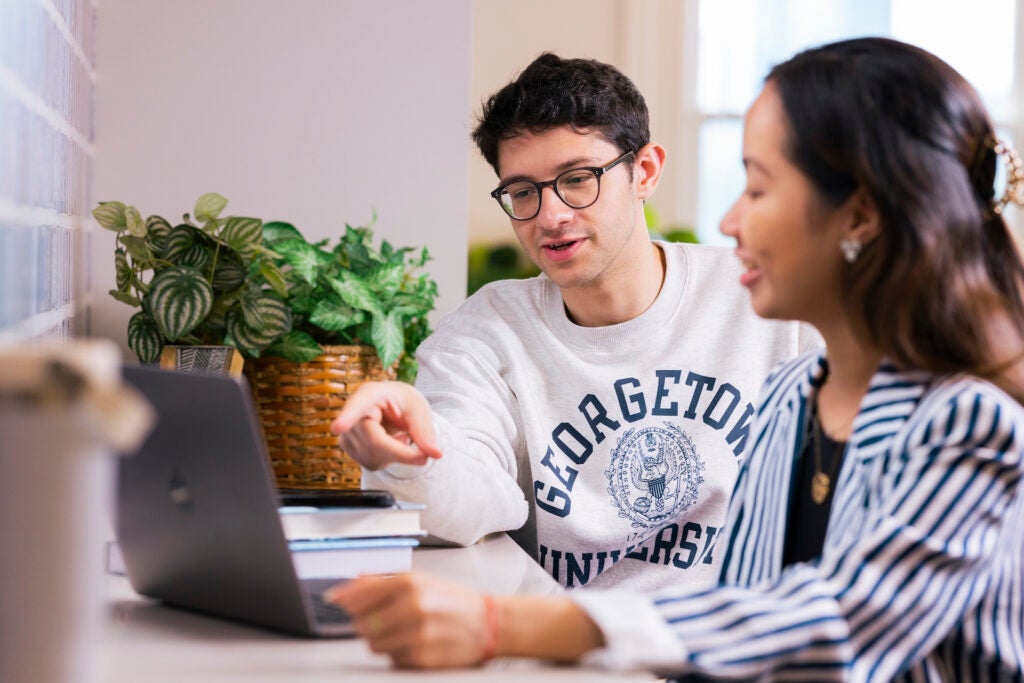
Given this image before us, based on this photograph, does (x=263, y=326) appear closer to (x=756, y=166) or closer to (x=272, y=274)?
(x=272, y=274)

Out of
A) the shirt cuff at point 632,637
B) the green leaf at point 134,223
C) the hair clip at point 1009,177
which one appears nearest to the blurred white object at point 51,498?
the shirt cuff at point 632,637

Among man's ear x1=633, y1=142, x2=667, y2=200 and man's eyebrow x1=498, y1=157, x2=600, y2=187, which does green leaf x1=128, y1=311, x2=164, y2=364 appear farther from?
man's ear x1=633, y1=142, x2=667, y2=200

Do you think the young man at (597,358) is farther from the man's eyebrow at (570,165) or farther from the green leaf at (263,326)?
the green leaf at (263,326)

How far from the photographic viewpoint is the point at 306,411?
Answer: 6.07ft

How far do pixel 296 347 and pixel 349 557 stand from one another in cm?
78

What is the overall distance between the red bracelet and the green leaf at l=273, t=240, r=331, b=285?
1.18 m

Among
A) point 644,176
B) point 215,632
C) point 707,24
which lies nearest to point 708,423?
point 644,176

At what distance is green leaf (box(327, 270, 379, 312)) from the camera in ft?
6.14

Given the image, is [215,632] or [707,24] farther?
[707,24]

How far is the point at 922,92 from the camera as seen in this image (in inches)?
36.7

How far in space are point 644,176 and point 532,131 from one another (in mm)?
247

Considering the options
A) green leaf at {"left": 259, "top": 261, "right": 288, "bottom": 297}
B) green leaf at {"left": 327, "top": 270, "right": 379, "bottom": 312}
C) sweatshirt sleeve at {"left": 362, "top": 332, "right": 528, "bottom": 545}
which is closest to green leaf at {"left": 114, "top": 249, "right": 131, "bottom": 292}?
green leaf at {"left": 259, "top": 261, "right": 288, "bottom": 297}

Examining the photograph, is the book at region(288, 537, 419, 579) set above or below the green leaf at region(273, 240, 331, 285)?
below

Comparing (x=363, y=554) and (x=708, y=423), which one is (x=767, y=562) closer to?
(x=363, y=554)
